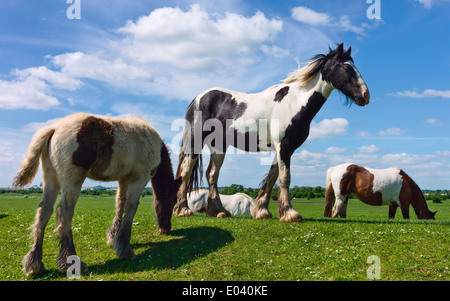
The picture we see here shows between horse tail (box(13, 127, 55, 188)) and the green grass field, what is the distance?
2106 mm

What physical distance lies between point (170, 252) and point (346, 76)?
23.6 ft

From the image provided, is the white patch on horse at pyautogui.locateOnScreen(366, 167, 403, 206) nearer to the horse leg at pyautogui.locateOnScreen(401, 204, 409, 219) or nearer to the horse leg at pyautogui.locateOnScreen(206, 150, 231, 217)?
the horse leg at pyautogui.locateOnScreen(401, 204, 409, 219)

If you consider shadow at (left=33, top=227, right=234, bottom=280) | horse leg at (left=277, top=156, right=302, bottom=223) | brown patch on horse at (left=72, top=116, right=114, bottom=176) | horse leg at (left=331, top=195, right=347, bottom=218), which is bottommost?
shadow at (left=33, top=227, right=234, bottom=280)

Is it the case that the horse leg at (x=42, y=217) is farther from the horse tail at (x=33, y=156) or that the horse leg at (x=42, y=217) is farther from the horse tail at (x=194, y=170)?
the horse tail at (x=194, y=170)

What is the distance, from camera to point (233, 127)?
1109 cm

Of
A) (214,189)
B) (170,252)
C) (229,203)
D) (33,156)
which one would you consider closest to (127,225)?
(170,252)

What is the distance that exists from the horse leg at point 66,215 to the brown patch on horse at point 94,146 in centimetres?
38

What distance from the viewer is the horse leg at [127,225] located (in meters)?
7.96

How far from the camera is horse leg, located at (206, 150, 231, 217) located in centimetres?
1211

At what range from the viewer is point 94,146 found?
722 centimetres

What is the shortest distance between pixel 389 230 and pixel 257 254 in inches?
163

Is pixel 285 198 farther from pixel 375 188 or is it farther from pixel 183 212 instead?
pixel 375 188

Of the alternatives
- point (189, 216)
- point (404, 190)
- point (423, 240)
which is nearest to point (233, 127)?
point (189, 216)

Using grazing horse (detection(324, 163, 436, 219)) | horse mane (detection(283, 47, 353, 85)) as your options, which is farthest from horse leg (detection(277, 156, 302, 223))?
grazing horse (detection(324, 163, 436, 219))
